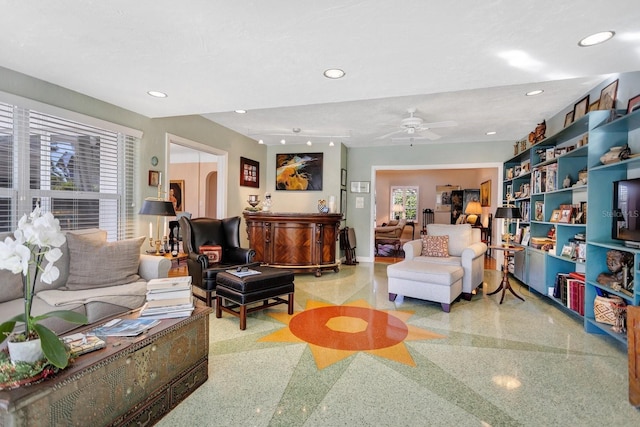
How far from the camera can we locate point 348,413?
72.3 inches

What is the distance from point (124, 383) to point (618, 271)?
12.6 ft

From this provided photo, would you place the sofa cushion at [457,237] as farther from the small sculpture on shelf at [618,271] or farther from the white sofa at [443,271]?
the small sculpture on shelf at [618,271]

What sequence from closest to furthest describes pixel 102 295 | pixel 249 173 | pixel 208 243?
pixel 102 295 → pixel 208 243 → pixel 249 173

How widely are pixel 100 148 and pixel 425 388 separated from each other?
3.76m

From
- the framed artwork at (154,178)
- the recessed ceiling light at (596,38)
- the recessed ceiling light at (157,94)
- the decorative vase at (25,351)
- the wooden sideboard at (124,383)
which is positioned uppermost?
the recessed ceiling light at (157,94)

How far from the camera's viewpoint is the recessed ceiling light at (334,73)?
2.50 meters

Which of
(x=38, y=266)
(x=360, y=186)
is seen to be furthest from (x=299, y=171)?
(x=38, y=266)

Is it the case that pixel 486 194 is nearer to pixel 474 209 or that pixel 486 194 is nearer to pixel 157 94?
pixel 474 209

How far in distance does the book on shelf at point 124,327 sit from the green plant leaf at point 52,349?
0.45 m

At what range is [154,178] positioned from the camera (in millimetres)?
3939

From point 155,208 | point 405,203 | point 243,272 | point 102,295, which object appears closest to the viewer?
point 102,295

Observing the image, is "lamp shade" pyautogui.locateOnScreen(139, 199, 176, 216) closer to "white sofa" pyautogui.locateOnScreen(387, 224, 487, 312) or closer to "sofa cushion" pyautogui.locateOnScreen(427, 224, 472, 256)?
"white sofa" pyautogui.locateOnScreen(387, 224, 487, 312)

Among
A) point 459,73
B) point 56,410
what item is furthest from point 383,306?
point 56,410

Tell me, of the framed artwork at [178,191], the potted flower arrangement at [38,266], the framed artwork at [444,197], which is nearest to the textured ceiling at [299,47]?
the potted flower arrangement at [38,266]
